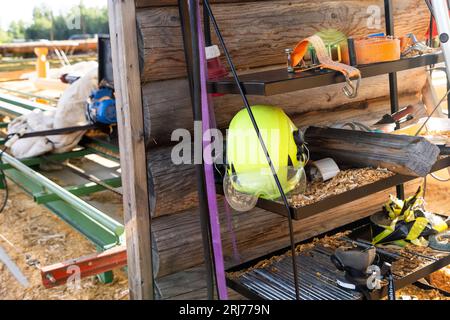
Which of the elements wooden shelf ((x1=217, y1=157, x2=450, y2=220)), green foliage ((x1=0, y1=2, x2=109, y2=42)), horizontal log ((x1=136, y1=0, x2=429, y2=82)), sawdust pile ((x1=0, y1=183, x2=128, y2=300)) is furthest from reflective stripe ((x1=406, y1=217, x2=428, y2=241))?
green foliage ((x1=0, y1=2, x2=109, y2=42))

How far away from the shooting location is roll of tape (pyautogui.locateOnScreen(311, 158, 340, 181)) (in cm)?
187

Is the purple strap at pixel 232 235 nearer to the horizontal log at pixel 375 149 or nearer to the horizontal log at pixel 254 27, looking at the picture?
the horizontal log at pixel 375 149

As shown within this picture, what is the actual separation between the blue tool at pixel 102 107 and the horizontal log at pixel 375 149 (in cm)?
237

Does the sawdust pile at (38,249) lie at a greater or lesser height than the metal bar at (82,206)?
lesser


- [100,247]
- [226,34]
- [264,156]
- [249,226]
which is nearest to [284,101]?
[226,34]

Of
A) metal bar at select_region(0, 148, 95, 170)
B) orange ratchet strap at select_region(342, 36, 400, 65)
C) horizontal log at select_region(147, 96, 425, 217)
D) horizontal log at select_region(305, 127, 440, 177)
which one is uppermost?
orange ratchet strap at select_region(342, 36, 400, 65)

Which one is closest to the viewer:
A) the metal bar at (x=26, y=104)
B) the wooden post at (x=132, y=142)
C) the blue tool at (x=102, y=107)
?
the wooden post at (x=132, y=142)

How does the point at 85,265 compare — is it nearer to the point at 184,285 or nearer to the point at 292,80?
the point at 184,285

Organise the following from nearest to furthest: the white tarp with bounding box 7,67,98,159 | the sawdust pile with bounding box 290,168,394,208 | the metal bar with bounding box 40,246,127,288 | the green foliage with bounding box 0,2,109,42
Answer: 1. the sawdust pile with bounding box 290,168,394,208
2. the metal bar with bounding box 40,246,127,288
3. the white tarp with bounding box 7,67,98,159
4. the green foliage with bounding box 0,2,109,42

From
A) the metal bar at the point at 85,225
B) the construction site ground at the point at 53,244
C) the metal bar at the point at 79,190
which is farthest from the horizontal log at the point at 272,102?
the metal bar at the point at 79,190

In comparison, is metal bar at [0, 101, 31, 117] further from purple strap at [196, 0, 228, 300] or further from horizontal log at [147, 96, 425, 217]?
purple strap at [196, 0, 228, 300]

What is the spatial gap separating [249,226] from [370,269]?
2.28 ft

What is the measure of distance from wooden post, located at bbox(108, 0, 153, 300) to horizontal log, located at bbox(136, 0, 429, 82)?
0.18 feet

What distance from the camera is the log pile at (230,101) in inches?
81.4
